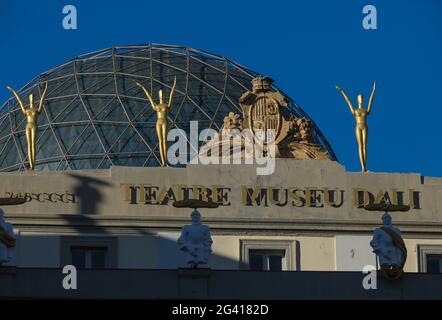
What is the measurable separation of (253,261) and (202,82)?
2746 centimetres

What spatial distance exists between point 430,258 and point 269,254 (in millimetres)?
5949

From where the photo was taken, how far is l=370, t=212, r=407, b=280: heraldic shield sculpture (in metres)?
76.8

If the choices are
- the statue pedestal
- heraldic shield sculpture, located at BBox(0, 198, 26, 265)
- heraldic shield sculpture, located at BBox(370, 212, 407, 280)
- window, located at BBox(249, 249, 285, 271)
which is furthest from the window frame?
heraldic shield sculpture, located at BBox(0, 198, 26, 265)

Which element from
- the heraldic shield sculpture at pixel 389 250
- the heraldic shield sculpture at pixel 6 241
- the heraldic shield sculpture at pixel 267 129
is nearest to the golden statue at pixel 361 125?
the heraldic shield sculpture at pixel 267 129

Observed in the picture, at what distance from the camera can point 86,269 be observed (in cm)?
7569

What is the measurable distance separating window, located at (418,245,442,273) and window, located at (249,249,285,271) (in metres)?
5.06

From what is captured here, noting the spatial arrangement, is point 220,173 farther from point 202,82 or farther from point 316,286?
point 202,82

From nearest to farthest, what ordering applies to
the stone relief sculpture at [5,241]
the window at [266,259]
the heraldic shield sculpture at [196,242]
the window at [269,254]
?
the stone relief sculpture at [5,241]
the heraldic shield sculpture at [196,242]
the window at [269,254]
the window at [266,259]

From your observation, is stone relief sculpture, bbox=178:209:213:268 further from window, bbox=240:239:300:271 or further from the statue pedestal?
window, bbox=240:239:300:271

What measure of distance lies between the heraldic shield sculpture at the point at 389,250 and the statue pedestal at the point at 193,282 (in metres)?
5.92

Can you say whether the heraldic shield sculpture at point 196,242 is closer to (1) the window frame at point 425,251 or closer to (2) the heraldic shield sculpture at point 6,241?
(2) the heraldic shield sculpture at point 6,241

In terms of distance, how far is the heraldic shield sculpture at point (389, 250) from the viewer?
7681 cm
